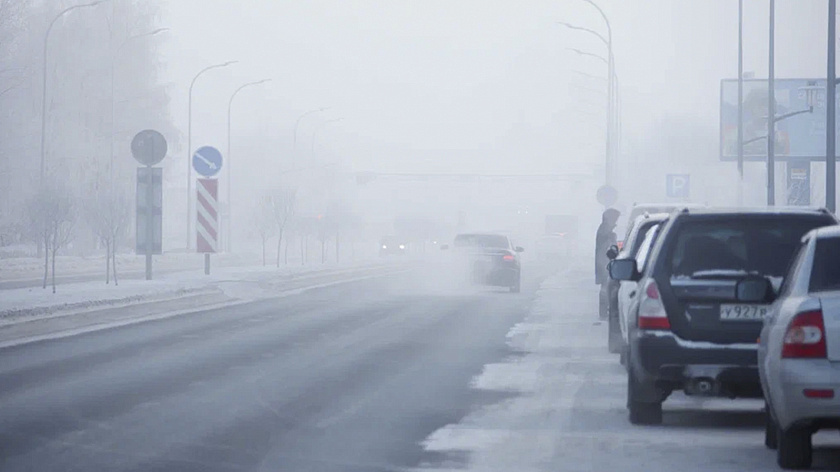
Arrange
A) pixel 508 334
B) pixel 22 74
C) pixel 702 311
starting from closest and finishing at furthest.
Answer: pixel 702 311
pixel 508 334
pixel 22 74

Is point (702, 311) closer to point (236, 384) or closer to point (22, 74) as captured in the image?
point (236, 384)

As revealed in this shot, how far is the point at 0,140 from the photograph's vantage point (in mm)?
68125

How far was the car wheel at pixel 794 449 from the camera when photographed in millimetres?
Answer: 9859

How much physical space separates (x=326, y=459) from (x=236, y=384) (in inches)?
194

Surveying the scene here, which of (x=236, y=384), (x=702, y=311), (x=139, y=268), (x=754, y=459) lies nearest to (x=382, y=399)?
(x=236, y=384)

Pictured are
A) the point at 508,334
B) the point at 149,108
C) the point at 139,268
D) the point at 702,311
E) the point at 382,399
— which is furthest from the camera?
the point at 149,108

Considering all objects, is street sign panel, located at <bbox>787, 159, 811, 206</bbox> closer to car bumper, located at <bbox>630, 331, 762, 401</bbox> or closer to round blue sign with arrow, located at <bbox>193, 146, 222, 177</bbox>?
round blue sign with arrow, located at <bbox>193, 146, 222, 177</bbox>

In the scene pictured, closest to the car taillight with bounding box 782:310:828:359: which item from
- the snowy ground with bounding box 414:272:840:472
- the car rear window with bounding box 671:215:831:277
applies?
the snowy ground with bounding box 414:272:840:472

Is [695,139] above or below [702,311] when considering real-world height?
above

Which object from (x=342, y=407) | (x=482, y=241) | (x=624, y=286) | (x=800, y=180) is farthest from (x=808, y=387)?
(x=800, y=180)

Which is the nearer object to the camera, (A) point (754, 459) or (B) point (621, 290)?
(A) point (754, 459)

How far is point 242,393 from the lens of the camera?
14.5 meters

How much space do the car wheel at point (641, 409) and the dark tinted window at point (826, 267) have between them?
3.06m

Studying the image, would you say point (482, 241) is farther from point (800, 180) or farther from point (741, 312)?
point (741, 312)
